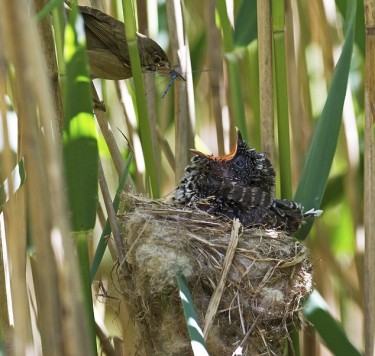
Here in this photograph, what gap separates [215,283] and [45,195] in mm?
934

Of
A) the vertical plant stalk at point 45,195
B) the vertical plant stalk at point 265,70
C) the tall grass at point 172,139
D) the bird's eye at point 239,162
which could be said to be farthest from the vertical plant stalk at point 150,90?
the vertical plant stalk at point 45,195

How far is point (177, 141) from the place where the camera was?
7.45ft

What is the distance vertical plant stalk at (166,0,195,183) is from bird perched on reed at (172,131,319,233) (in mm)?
68

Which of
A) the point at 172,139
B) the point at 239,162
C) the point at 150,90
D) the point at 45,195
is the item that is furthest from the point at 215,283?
the point at 172,139

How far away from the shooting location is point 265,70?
6.46 feet

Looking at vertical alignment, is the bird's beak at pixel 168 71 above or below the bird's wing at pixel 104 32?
below

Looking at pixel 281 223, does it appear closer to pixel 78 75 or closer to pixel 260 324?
pixel 260 324

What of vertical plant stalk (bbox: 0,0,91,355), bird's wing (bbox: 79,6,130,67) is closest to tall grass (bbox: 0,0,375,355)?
vertical plant stalk (bbox: 0,0,91,355)

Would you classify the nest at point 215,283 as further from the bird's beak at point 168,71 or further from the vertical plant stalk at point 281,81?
the bird's beak at point 168,71

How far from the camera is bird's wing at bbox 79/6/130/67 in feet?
6.41

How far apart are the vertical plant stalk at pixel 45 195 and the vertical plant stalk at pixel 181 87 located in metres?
1.23

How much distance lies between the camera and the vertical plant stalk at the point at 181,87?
2.17 meters

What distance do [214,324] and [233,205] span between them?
1.82ft

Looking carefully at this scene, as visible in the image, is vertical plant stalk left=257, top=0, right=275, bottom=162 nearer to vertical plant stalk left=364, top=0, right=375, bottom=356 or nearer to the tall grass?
the tall grass
